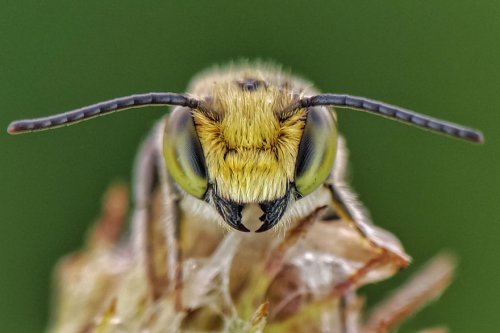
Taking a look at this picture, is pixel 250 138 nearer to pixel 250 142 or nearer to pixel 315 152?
pixel 250 142

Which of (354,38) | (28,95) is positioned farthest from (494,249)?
(28,95)

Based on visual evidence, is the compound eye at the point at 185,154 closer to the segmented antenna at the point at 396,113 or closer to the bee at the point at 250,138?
the bee at the point at 250,138

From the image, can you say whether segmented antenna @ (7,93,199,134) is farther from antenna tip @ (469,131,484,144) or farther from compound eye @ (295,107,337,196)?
antenna tip @ (469,131,484,144)

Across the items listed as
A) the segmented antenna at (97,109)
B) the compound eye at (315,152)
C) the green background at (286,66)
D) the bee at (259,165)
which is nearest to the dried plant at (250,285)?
the bee at (259,165)

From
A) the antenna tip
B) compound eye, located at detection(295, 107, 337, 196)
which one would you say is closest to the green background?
compound eye, located at detection(295, 107, 337, 196)

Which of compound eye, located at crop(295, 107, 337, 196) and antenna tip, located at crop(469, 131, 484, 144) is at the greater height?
antenna tip, located at crop(469, 131, 484, 144)

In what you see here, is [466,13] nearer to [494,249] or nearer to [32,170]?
[494,249]

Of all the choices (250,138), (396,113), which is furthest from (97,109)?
(396,113)
